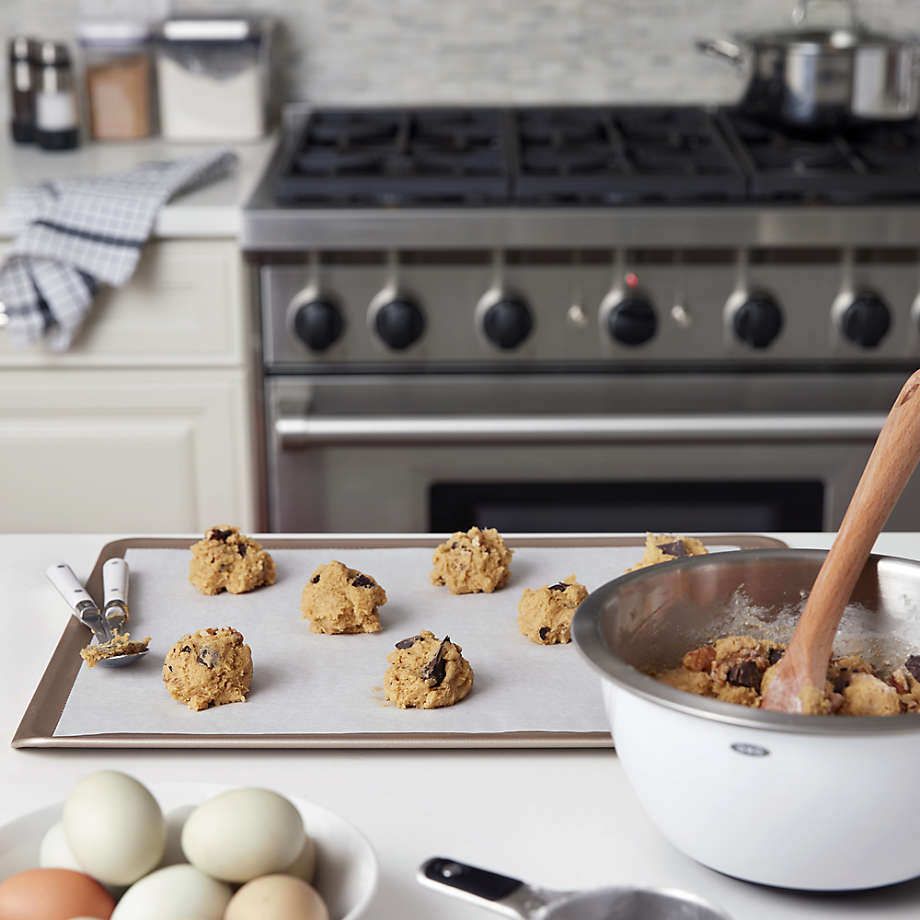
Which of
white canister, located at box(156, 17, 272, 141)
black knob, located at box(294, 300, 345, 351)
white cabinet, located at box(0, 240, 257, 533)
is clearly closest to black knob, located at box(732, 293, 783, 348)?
black knob, located at box(294, 300, 345, 351)

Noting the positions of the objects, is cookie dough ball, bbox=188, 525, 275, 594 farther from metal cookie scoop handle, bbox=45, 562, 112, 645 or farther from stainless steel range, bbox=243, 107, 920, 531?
stainless steel range, bbox=243, 107, 920, 531

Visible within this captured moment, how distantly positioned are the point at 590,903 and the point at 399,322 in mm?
1309

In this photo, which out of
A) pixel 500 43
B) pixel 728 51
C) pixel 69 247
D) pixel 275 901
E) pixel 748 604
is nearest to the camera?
pixel 275 901

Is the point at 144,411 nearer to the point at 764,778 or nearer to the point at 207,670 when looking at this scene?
the point at 207,670

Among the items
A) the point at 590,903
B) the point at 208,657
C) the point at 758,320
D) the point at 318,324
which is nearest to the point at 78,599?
the point at 208,657

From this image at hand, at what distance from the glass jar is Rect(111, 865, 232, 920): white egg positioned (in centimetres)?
190

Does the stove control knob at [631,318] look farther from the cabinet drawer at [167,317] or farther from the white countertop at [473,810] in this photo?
the white countertop at [473,810]

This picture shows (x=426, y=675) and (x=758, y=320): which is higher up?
(x=426, y=675)

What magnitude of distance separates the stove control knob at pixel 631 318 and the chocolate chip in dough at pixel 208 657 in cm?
111

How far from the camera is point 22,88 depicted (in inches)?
84.4

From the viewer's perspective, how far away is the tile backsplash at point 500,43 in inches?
90.4

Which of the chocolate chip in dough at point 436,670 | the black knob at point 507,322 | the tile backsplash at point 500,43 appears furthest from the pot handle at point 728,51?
the chocolate chip in dough at point 436,670

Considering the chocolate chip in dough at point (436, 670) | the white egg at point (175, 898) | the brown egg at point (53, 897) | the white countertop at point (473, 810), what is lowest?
the white countertop at point (473, 810)

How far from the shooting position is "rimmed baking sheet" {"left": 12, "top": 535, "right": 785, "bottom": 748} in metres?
0.74
